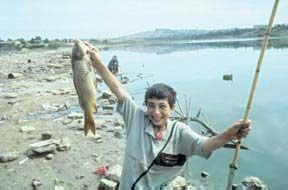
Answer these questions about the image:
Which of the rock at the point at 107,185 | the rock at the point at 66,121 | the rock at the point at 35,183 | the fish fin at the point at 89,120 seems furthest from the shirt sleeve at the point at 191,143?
the rock at the point at 66,121

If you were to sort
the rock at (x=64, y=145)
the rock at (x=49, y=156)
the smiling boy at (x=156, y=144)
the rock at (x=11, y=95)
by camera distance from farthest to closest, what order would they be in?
the rock at (x=11, y=95), the rock at (x=64, y=145), the rock at (x=49, y=156), the smiling boy at (x=156, y=144)

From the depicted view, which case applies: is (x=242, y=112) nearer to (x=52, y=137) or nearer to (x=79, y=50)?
(x=52, y=137)

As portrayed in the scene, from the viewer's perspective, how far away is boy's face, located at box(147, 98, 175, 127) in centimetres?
309

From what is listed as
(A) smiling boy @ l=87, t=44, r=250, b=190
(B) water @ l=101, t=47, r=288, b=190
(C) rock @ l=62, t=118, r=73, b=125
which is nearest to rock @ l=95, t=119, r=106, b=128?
(C) rock @ l=62, t=118, r=73, b=125

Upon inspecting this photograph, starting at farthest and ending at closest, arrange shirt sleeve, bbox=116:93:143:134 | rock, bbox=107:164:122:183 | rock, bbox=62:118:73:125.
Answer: rock, bbox=62:118:73:125, rock, bbox=107:164:122:183, shirt sleeve, bbox=116:93:143:134

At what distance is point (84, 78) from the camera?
3.55m

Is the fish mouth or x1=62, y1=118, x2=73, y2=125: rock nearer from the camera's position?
the fish mouth

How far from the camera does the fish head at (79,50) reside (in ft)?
10.7

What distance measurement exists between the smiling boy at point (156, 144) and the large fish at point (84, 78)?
559mm

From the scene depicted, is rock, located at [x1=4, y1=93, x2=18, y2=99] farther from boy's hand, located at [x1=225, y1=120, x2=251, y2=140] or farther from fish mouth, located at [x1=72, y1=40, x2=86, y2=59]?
boy's hand, located at [x1=225, y1=120, x2=251, y2=140]

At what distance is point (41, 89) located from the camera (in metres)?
20.1

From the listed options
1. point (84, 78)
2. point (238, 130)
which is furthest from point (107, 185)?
point (238, 130)

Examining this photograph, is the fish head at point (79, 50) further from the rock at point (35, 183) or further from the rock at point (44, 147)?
the rock at point (44, 147)

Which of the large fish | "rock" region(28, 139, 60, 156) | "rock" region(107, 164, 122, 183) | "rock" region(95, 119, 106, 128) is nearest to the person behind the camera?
the large fish
